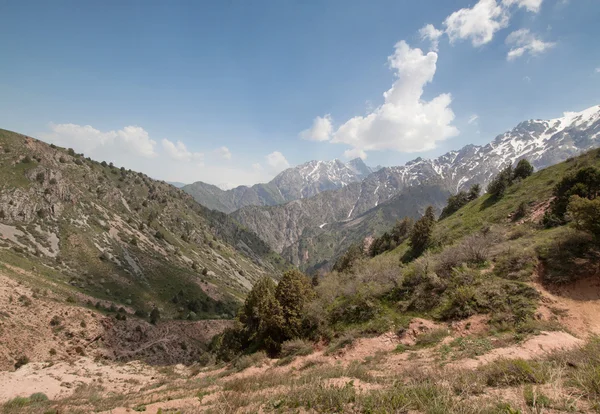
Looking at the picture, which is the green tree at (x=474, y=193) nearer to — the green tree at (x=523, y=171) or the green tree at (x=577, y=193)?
the green tree at (x=523, y=171)

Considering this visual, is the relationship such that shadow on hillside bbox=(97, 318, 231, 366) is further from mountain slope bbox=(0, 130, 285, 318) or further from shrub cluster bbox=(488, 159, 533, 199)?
shrub cluster bbox=(488, 159, 533, 199)

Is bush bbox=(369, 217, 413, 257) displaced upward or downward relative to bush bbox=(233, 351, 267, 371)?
upward

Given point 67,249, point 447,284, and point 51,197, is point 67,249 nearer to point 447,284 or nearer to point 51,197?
point 51,197

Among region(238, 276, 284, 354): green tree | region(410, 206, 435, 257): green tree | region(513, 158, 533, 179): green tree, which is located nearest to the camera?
region(238, 276, 284, 354): green tree

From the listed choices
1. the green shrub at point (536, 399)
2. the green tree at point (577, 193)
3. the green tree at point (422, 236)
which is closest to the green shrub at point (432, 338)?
the green shrub at point (536, 399)

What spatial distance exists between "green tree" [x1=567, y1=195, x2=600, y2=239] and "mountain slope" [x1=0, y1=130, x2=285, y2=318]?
2763 inches

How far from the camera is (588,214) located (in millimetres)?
18250

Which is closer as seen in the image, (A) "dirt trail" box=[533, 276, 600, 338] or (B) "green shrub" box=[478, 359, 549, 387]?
(B) "green shrub" box=[478, 359, 549, 387]

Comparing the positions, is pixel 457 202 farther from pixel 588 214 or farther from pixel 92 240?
pixel 92 240

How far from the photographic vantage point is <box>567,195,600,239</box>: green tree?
1791 centimetres

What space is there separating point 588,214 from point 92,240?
327 feet

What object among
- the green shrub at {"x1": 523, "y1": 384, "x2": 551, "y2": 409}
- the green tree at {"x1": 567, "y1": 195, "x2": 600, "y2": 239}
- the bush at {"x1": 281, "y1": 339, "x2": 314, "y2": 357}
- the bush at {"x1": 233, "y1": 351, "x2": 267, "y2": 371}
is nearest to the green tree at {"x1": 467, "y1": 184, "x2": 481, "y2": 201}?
the green tree at {"x1": 567, "y1": 195, "x2": 600, "y2": 239}

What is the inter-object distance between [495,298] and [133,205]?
145888 millimetres

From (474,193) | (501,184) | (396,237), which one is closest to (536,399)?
(501,184)
